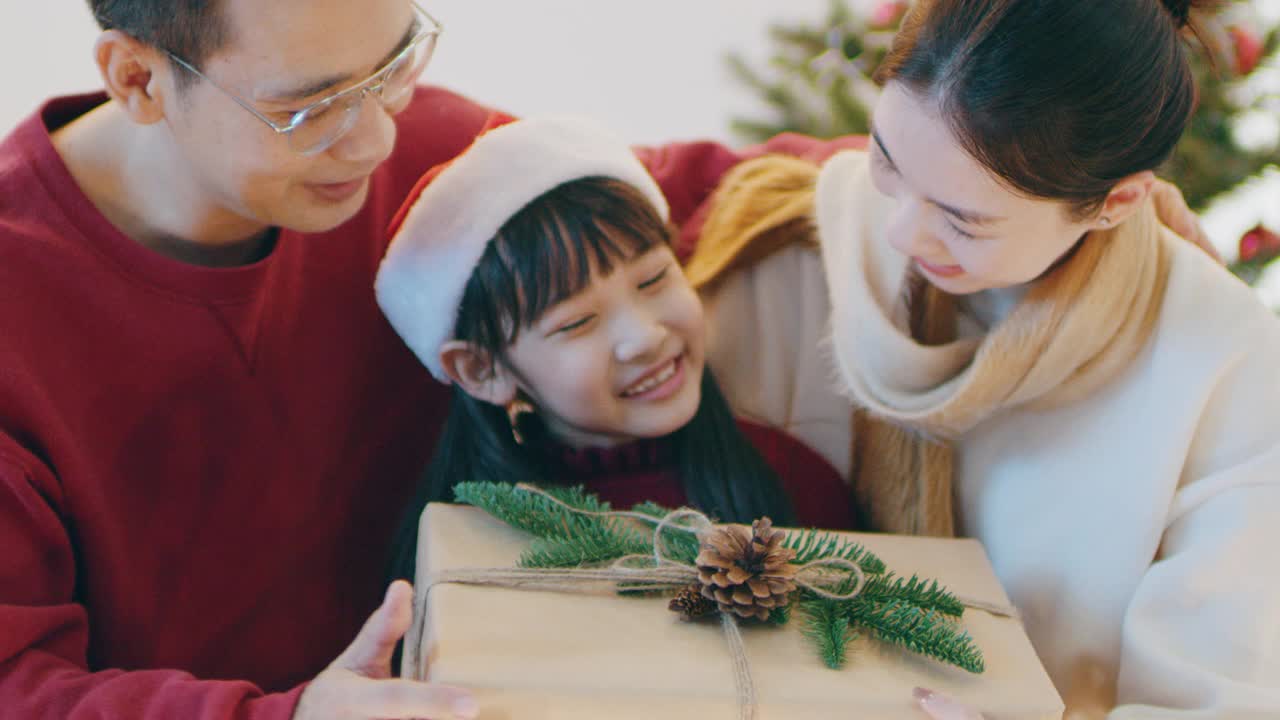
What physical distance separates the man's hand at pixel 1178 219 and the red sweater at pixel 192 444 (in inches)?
19.7

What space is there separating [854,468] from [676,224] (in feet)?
1.19

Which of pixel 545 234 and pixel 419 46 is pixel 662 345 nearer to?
pixel 545 234

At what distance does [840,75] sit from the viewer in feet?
5.73

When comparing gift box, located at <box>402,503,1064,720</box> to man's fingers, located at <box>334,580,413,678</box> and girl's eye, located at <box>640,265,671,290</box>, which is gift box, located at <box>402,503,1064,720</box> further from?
girl's eye, located at <box>640,265,671,290</box>

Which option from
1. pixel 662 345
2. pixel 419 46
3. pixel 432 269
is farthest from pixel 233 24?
pixel 662 345

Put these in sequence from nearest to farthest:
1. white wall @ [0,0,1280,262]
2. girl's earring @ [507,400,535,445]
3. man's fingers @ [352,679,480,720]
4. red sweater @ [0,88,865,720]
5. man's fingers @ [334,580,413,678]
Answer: man's fingers @ [352,679,480,720] < man's fingers @ [334,580,413,678] < red sweater @ [0,88,865,720] < girl's earring @ [507,400,535,445] < white wall @ [0,0,1280,262]

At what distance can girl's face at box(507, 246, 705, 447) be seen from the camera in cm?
119

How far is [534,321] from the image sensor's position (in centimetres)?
120

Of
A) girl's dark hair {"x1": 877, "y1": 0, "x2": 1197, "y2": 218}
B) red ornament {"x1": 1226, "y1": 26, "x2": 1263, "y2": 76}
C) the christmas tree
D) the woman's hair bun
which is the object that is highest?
the woman's hair bun

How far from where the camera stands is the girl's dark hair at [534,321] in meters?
1.18

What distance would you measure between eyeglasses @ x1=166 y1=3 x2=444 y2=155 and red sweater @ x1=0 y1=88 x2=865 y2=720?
18cm

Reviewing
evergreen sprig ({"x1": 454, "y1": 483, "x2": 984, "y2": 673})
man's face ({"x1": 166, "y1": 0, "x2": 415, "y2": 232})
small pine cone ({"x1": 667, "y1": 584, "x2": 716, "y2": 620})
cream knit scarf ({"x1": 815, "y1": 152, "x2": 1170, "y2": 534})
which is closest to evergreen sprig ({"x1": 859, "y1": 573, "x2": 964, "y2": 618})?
evergreen sprig ({"x1": 454, "y1": 483, "x2": 984, "y2": 673})

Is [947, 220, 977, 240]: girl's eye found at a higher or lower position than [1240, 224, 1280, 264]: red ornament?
higher

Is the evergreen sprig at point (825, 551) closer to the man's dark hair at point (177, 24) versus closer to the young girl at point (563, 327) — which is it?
the young girl at point (563, 327)
